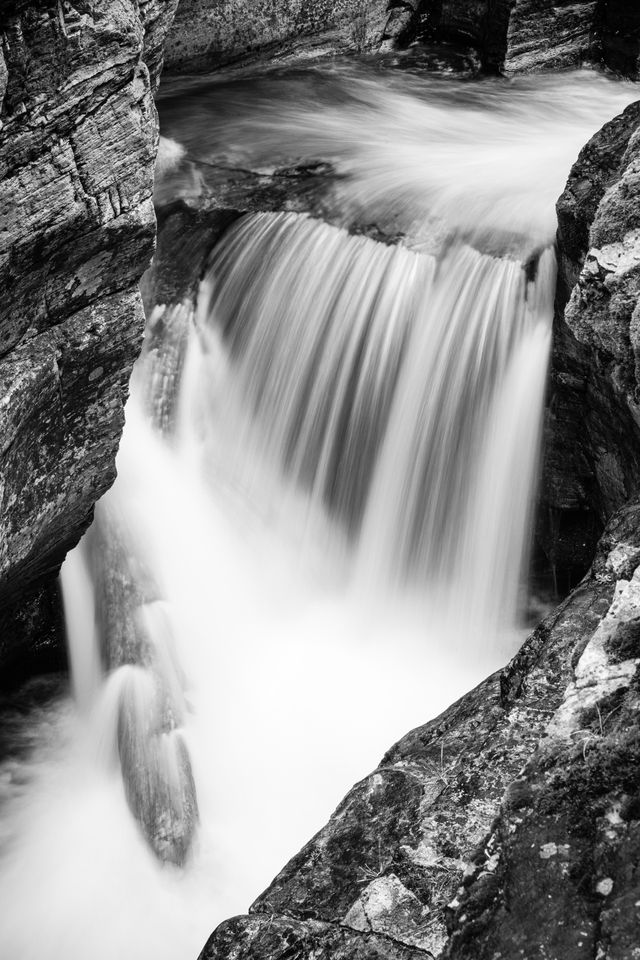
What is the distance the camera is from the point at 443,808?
3.84 meters

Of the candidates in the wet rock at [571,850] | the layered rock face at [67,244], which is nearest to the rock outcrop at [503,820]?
the wet rock at [571,850]

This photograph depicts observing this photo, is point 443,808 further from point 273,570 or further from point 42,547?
point 273,570

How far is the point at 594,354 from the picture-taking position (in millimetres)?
5336

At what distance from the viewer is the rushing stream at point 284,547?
6.49 meters

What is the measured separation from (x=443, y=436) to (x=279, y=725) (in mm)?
2709

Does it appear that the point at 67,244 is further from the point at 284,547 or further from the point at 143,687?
the point at 284,547

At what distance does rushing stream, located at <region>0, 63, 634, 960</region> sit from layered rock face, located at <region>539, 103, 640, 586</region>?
0.28 m

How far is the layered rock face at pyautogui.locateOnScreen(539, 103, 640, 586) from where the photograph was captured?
177 inches

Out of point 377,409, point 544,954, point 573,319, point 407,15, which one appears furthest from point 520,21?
point 544,954

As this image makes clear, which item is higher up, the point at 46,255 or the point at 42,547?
the point at 46,255

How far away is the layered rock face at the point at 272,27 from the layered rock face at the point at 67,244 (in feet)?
20.9

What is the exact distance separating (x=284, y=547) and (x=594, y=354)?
157 inches

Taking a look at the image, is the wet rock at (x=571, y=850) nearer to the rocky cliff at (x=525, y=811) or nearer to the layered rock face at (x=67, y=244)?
the rocky cliff at (x=525, y=811)

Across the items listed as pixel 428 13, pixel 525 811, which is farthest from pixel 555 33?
pixel 525 811
